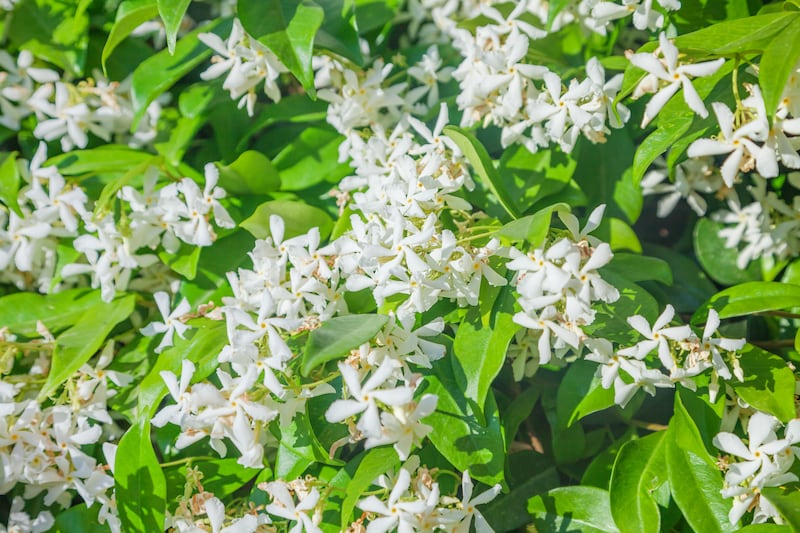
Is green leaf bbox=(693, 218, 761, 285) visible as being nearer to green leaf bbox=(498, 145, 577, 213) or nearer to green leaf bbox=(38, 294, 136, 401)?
green leaf bbox=(498, 145, 577, 213)

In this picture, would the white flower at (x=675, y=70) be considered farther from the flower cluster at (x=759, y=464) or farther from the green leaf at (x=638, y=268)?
the flower cluster at (x=759, y=464)

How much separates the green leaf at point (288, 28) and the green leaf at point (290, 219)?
18 centimetres

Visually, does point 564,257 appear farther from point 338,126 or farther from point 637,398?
point 338,126

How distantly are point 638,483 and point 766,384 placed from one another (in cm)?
21

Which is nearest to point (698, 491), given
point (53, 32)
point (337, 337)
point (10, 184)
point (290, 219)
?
point (337, 337)

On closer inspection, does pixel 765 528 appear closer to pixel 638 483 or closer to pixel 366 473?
pixel 638 483

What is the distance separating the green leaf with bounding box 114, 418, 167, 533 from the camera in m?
1.03

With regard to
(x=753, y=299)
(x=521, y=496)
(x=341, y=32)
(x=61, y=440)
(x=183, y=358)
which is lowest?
(x=521, y=496)

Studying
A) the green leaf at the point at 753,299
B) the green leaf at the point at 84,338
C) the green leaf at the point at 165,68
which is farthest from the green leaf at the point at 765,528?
the green leaf at the point at 165,68

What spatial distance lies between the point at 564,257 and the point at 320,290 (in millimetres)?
321

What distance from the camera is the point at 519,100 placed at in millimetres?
1103

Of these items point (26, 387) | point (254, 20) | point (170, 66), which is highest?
point (254, 20)

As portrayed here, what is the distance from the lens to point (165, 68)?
1263 millimetres

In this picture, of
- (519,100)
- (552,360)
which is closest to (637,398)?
(552,360)
